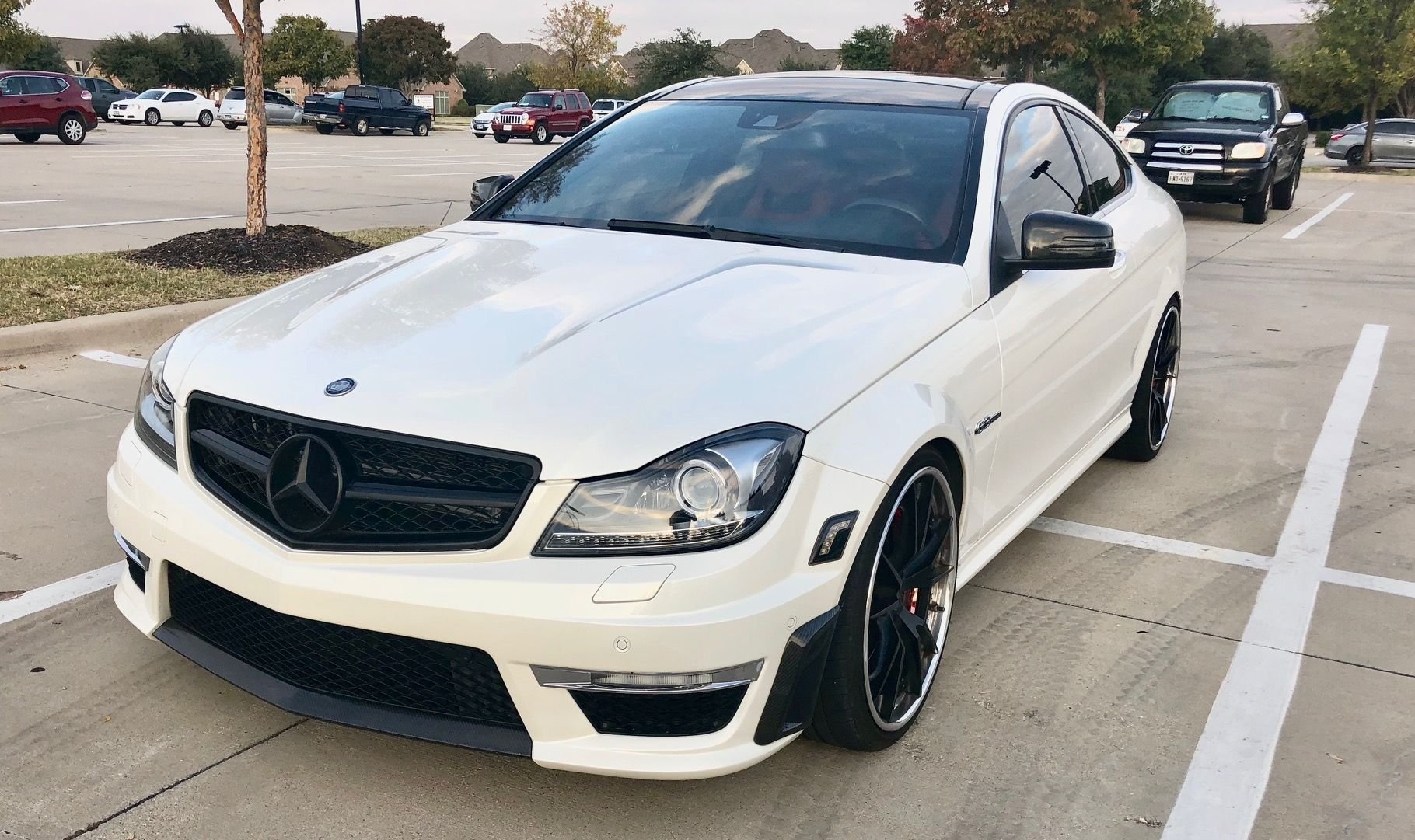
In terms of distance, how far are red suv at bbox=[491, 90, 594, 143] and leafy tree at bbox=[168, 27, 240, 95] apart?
35304 millimetres

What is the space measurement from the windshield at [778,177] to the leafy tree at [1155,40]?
3875cm

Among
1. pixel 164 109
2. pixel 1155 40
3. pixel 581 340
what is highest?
pixel 1155 40

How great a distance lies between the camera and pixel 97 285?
838 centimetres

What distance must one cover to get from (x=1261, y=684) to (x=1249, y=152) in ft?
45.0

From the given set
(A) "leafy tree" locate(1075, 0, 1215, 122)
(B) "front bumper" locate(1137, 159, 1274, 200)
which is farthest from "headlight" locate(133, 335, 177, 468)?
(A) "leafy tree" locate(1075, 0, 1215, 122)

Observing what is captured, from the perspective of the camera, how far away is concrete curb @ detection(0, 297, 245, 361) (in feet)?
22.4

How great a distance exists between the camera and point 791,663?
8.46ft

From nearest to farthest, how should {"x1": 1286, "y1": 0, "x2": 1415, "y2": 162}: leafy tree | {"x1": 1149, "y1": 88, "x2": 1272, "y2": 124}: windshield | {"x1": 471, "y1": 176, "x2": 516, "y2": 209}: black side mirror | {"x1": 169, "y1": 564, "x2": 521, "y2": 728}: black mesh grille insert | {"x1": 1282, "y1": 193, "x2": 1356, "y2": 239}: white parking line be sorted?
1. {"x1": 169, "y1": 564, "x2": 521, "y2": 728}: black mesh grille insert
2. {"x1": 471, "y1": 176, "x2": 516, "y2": 209}: black side mirror
3. {"x1": 1282, "y1": 193, "x2": 1356, "y2": 239}: white parking line
4. {"x1": 1149, "y1": 88, "x2": 1272, "y2": 124}: windshield
5. {"x1": 1286, "y1": 0, "x2": 1415, "y2": 162}: leafy tree

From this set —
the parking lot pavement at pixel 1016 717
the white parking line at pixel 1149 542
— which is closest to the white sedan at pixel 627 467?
the parking lot pavement at pixel 1016 717

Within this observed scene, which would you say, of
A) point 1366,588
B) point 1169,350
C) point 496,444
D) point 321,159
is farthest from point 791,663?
point 321,159

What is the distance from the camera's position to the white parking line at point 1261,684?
9.41ft

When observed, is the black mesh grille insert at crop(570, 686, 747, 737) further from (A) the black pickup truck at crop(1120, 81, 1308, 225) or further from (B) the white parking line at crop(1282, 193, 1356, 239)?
(A) the black pickup truck at crop(1120, 81, 1308, 225)

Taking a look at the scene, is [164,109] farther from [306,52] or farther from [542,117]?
[306,52]

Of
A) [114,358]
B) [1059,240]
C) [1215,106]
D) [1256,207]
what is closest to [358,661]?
[1059,240]
